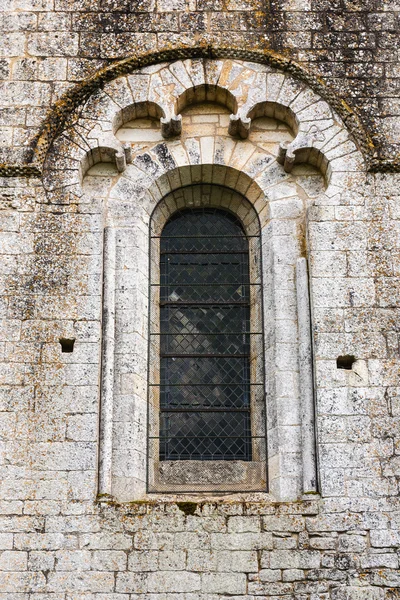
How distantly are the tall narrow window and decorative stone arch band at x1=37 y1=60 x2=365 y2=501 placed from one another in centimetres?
27

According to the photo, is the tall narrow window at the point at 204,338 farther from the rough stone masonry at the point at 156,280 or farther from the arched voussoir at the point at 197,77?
the arched voussoir at the point at 197,77

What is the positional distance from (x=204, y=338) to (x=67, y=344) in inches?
47.7

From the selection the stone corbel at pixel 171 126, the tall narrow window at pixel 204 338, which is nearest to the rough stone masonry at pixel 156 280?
the stone corbel at pixel 171 126

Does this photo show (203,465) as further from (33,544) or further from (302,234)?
(302,234)

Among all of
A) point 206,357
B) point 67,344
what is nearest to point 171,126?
point 206,357

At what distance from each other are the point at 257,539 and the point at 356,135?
11.4 ft

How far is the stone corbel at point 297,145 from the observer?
837 centimetres

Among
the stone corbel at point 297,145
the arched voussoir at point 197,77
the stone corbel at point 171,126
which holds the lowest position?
the stone corbel at point 297,145

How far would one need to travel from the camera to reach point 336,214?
813 centimetres

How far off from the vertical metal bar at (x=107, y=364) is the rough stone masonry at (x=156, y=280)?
0.02 m

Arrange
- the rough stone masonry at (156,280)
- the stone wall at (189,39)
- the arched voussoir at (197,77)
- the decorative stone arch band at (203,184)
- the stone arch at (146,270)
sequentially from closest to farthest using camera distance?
the rough stone masonry at (156,280), the stone arch at (146,270), the decorative stone arch band at (203,184), the arched voussoir at (197,77), the stone wall at (189,39)

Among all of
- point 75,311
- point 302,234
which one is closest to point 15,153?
point 75,311

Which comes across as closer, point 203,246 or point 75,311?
point 75,311

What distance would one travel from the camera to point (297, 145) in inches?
330
